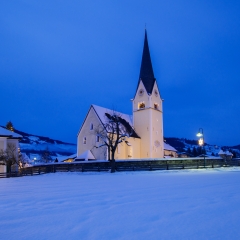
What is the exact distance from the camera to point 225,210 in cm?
760

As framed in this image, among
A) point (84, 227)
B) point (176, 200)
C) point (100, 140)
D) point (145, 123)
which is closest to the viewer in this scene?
point (84, 227)

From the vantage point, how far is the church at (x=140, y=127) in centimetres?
4630

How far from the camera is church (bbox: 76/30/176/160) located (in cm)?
4630

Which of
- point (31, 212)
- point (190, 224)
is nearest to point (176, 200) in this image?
point (190, 224)

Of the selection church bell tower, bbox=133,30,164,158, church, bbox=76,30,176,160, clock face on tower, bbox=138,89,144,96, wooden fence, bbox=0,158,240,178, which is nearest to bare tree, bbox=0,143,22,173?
wooden fence, bbox=0,158,240,178

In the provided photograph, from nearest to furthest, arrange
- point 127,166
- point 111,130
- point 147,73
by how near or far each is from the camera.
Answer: point 127,166 → point 111,130 → point 147,73

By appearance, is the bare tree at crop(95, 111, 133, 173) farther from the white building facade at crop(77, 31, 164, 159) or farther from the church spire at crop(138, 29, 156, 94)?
the church spire at crop(138, 29, 156, 94)

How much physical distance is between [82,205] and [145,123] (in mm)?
43259

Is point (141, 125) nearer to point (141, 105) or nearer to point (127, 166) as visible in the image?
point (141, 105)

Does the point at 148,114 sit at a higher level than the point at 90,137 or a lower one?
higher

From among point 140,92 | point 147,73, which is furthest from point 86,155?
point 147,73

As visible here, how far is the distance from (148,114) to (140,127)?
128 inches

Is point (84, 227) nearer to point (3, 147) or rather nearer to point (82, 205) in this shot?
point (82, 205)

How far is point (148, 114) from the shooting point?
169ft
